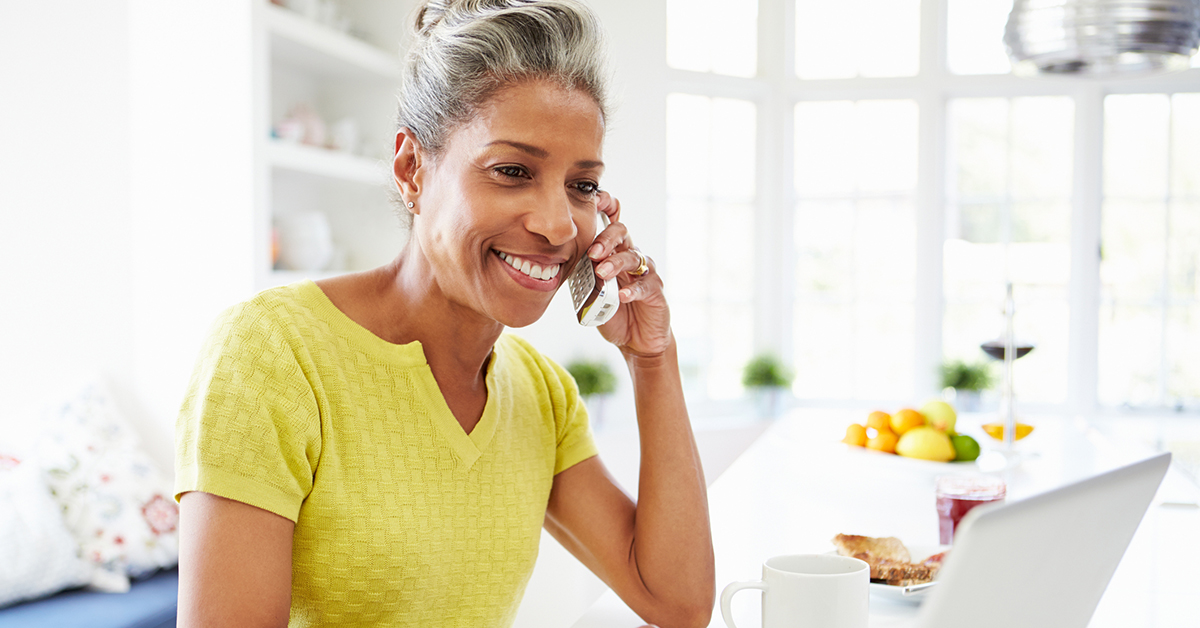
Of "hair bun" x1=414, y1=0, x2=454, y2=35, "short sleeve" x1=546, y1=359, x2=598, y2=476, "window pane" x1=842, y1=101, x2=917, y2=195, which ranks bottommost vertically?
"short sleeve" x1=546, y1=359, x2=598, y2=476

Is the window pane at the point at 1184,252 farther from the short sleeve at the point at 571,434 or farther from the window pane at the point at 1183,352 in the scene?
the short sleeve at the point at 571,434

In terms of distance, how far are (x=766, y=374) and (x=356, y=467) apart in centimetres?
391

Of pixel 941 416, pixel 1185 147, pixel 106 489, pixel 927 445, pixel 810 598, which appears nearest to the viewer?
pixel 810 598

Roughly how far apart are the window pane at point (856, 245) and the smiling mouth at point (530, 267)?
3950mm

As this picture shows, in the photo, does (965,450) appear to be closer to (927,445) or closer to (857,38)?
(927,445)

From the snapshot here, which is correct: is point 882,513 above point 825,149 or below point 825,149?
below

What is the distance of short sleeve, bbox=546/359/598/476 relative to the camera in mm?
1351

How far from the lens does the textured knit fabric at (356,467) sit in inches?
38.1

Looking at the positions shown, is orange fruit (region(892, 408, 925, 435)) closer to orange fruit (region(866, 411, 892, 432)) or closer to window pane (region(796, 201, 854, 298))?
orange fruit (region(866, 411, 892, 432))

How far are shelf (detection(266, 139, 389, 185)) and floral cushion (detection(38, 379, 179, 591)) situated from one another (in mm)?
888

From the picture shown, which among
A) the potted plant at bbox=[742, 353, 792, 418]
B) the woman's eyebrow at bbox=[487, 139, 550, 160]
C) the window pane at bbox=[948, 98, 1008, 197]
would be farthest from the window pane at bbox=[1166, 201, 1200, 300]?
the woman's eyebrow at bbox=[487, 139, 550, 160]

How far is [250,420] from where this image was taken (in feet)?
3.17

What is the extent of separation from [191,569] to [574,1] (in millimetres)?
796

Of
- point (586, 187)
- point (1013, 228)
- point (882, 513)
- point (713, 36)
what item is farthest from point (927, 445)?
point (713, 36)
